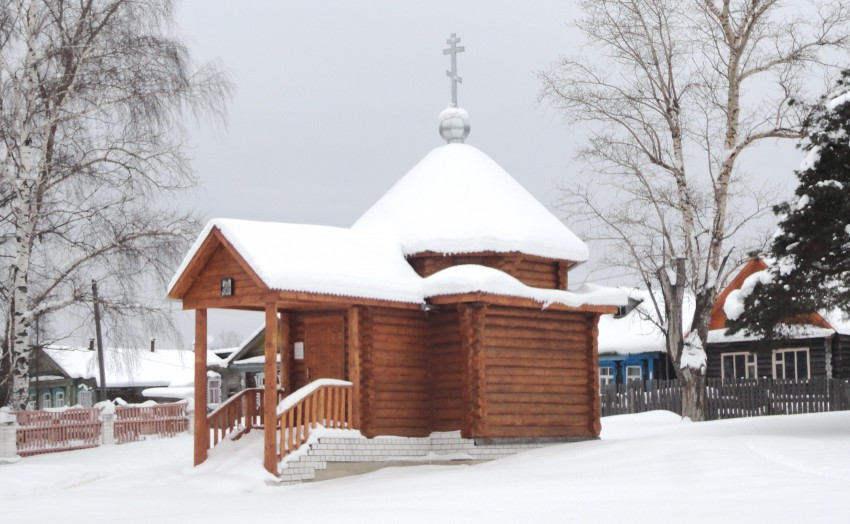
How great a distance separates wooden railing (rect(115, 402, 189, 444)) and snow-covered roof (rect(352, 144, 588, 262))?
36.3 ft

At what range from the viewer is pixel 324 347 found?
18.8 metres

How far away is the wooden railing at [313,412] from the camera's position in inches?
655

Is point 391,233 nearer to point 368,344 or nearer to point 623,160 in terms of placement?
point 368,344

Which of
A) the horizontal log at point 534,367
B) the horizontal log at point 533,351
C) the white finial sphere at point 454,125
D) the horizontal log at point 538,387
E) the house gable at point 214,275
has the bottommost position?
the horizontal log at point 538,387

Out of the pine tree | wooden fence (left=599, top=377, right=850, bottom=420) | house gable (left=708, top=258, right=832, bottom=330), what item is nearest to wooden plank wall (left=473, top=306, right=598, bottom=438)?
the pine tree

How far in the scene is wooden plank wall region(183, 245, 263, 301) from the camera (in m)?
17.0

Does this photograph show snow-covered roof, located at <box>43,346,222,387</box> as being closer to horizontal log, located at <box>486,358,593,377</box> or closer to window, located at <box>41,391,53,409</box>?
window, located at <box>41,391,53,409</box>

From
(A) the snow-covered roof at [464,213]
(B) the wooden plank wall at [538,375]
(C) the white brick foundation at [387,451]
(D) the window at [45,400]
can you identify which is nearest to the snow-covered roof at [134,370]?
(D) the window at [45,400]

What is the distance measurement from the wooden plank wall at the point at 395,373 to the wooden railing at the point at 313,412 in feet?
1.25

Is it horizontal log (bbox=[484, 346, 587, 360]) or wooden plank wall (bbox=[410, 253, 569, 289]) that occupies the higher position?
wooden plank wall (bbox=[410, 253, 569, 289])

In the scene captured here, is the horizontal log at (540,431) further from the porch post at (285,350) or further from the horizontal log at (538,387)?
the porch post at (285,350)

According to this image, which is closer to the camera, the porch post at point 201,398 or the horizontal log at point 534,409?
the porch post at point 201,398

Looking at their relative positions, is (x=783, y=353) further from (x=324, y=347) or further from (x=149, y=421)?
(x=324, y=347)

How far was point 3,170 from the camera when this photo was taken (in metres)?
22.5
